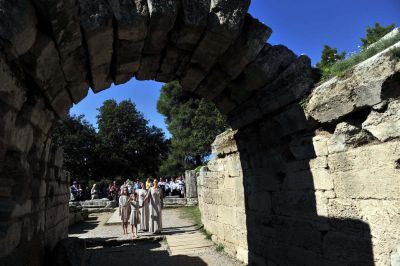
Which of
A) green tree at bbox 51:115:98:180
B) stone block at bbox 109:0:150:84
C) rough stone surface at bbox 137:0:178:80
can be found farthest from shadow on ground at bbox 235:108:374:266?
green tree at bbox 51:115:98:180

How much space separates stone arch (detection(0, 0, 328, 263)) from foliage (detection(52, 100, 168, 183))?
27.9 metres

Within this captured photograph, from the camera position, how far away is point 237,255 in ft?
23.5

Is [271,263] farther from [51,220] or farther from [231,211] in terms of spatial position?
[51,220]

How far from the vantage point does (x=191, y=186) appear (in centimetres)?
1969

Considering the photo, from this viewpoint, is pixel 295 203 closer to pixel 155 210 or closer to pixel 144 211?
pixel 155 210

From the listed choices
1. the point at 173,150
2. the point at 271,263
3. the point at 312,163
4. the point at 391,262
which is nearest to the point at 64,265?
the point at 271,263

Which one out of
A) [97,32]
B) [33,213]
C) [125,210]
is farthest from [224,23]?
[125,210]

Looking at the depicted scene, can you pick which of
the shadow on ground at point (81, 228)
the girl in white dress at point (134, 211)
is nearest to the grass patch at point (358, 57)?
the girl in white dress at point (134, 211)

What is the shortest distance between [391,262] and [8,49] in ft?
13.2

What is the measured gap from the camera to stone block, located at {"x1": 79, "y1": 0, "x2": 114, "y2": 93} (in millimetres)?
3689

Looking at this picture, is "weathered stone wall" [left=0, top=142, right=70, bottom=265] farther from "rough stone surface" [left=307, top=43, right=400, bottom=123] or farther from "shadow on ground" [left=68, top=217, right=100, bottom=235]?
"shadow on ground" [left=68, top=217, right=100, bottom=235]

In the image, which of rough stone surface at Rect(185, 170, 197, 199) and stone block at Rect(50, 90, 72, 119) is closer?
stone block at Rect(50, 90, 72, 119)

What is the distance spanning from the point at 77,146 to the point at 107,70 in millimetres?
29799

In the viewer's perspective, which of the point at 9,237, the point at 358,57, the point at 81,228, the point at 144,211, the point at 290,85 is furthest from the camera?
the point at 81,228
